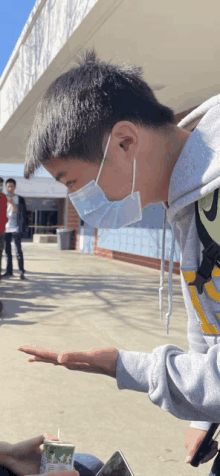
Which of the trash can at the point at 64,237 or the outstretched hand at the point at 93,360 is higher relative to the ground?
the outstretched hand at the point at 93,360

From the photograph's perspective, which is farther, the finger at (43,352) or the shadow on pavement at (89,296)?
the shadow on pavement at (89,296)

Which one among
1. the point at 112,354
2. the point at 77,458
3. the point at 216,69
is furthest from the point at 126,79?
the point at 216,69

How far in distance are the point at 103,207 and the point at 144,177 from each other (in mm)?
219

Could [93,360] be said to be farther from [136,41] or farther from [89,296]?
[136,41]

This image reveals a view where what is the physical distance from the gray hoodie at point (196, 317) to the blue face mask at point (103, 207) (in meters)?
0.15

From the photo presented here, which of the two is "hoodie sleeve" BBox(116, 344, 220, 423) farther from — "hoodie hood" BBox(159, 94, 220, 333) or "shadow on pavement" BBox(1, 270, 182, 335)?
"shadow on pavement" BBox(1, 270, 182, 335)

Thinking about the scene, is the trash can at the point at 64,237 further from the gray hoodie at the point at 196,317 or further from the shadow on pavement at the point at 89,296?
the gray hoodie at the point at 196,317

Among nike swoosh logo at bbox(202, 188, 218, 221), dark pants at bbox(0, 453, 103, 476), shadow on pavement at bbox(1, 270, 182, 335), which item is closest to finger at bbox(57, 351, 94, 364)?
nike swoosh logo at bbox(202, 188, 218, 221)

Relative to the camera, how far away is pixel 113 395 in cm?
282

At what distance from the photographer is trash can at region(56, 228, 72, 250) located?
1623 cm

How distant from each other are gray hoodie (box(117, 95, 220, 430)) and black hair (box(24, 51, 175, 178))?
19 cm

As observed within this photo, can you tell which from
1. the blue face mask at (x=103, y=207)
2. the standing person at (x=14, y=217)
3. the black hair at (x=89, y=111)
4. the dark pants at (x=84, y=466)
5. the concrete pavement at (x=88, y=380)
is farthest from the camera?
the standing person at (x=14, y=217)

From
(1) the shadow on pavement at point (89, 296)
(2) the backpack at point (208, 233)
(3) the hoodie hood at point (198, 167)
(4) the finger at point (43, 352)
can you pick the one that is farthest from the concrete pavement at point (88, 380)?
(3) the hoodie hood at point (198, 167)

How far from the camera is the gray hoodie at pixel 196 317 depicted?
0.89 metres
